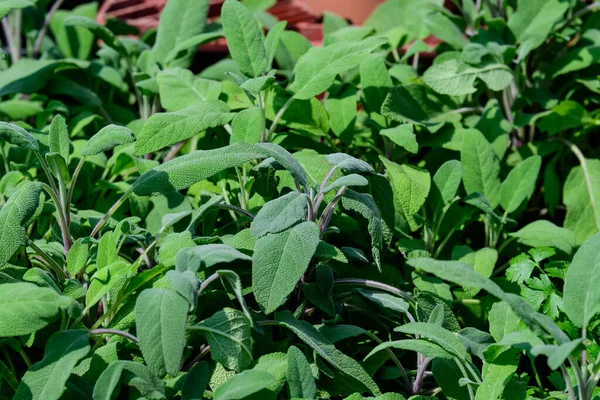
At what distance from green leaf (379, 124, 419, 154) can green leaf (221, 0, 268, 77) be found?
0.27 m

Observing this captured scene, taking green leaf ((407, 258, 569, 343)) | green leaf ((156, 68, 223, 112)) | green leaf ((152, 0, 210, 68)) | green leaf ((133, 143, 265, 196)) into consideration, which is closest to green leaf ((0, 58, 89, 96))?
green leaf ((152, 0, 210, 68))

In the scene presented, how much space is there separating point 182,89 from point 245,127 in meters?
0.26

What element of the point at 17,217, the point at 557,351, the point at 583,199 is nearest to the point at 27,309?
the point at 17,217

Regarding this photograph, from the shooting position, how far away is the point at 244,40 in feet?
4.68

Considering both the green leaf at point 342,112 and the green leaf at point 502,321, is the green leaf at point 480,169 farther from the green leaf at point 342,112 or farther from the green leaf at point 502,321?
the green leaf at point 502,321

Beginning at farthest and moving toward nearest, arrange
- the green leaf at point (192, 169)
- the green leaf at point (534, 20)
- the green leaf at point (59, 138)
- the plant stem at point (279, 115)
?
the green leaf at point (534, 20) → the plant stem at point (279, 115) → the green leaf at point (59, 138) → the green leaf at point (192, 169)

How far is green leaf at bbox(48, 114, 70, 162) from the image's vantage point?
1207mm

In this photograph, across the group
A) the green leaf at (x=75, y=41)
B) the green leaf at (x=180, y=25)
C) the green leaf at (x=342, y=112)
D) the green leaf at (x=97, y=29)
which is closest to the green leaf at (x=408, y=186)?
the green leaf at (x=342, y=112)

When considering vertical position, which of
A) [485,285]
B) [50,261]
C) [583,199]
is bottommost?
[583,199]

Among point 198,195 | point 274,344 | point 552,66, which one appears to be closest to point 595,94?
point 552,66

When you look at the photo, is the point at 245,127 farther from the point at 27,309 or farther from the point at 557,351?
the point at 557,351

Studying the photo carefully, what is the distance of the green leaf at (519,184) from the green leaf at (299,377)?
64cm

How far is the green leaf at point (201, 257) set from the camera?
0.97 metres

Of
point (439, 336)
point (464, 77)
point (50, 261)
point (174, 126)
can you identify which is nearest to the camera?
point (439, 336)
